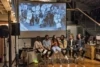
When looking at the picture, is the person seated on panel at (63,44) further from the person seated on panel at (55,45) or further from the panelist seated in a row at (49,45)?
the person seated on panel at (55,45)

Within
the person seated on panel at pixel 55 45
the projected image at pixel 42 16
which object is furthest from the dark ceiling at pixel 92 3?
the person seated on panel at pixel 55 45

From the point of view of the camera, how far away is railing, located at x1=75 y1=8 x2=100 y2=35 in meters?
11.0

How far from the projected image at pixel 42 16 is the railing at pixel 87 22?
1.66 metres

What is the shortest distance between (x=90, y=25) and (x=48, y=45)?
3445 millimetres

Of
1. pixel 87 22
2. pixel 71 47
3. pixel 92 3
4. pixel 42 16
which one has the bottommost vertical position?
pixel 71 47

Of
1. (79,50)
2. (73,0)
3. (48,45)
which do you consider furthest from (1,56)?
(73,0)

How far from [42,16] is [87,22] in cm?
281

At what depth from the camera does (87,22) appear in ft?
38.8

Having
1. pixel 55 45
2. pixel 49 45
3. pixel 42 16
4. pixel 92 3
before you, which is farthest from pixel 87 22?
pixel 49 45

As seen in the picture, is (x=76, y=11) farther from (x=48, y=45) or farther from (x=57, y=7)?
(x=48, y=45)

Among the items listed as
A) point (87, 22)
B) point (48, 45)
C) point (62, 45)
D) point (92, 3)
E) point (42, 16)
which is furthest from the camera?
point (92, 3)

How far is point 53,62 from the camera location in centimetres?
900

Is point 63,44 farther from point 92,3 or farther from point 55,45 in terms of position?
point 92,3

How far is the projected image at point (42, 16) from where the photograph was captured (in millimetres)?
10000
